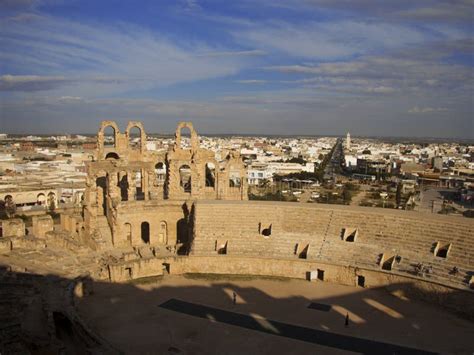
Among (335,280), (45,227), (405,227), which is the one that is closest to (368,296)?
(335,280)

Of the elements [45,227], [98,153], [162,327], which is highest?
[98,153]

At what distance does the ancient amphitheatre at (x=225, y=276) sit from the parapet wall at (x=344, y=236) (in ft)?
0.25

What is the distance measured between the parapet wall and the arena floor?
1.87 m

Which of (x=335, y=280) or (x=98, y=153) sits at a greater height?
(x=98, y=153)

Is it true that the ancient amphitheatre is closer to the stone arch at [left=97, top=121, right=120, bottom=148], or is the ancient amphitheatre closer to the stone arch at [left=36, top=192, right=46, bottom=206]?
the stone arch at [left=97, top=121, right=120, bottom=148]

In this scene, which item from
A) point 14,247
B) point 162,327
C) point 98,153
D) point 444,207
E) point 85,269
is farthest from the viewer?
point 444,207

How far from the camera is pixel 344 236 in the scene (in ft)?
86.2

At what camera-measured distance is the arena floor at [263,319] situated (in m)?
17.5

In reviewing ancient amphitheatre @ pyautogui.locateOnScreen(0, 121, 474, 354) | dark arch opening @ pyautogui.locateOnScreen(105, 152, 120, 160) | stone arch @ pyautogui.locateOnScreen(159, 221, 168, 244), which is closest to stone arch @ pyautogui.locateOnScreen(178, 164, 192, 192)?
ancient amphitheatre @ pyautogui.locateOnScreen(0, 121, 474, 354)

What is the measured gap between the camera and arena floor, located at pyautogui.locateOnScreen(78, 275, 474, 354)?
17500 millimetres

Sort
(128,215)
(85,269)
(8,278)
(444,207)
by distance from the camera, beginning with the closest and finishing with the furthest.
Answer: (8,278) < (85,269) < (128,215) < (444,207)

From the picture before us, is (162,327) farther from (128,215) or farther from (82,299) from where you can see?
(128,215)

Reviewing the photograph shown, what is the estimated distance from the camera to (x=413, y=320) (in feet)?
65.0

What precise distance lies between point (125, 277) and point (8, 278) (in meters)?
5.89
